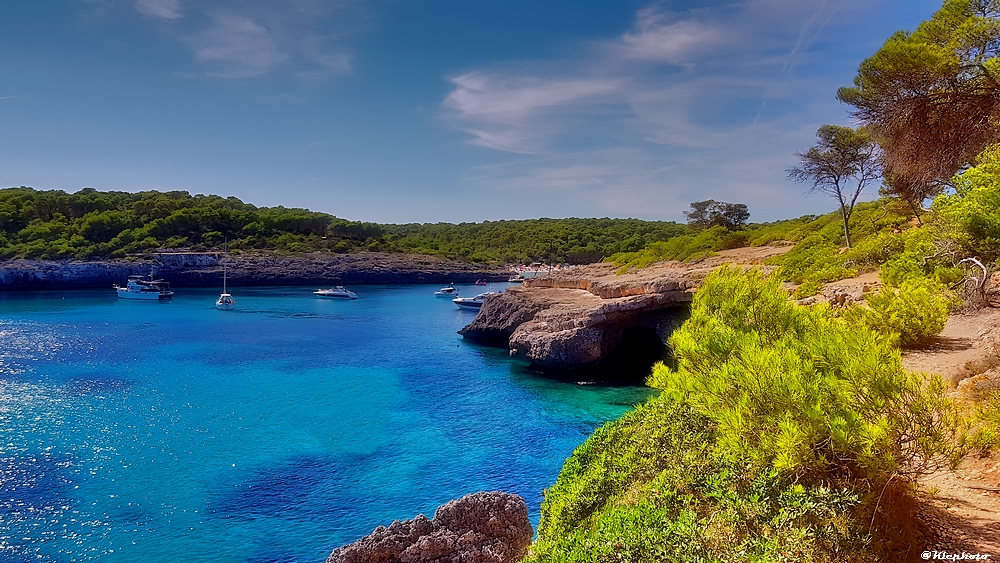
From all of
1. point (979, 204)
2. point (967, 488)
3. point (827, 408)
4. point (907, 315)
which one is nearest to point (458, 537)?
point (827, 408)

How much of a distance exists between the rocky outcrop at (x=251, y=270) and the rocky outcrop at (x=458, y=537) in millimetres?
74418

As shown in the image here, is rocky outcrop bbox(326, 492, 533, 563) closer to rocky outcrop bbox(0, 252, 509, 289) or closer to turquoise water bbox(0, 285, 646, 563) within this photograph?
turquoise water bbox(0, 285, 646, 563)

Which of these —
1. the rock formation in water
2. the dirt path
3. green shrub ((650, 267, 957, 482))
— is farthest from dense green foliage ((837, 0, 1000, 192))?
the rock formation in water

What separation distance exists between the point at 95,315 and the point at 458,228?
114m

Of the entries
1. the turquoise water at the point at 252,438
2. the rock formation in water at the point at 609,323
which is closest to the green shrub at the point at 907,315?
the turquoise water at the point at 252,438

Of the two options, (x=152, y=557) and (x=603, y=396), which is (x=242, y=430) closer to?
(x=152, y=557)

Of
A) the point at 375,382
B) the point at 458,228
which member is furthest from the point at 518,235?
the point at 375,382

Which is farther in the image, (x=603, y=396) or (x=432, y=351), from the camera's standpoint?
(x=432, y=351)

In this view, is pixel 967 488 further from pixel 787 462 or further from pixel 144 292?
pixel 144 292

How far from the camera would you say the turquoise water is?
421 inches

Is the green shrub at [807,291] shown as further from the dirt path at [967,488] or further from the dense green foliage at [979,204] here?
the dirt path at [967,488]

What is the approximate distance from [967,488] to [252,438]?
1639 cm

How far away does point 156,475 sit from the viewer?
13.0 m

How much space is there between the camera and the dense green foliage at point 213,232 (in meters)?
70.7
